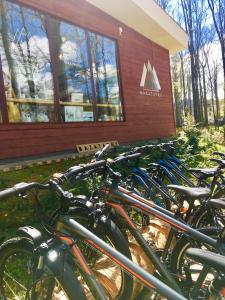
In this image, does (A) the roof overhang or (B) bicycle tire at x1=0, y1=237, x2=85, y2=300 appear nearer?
(B) bicycle tire at x1=0, y1=237, x2=85, y2=300

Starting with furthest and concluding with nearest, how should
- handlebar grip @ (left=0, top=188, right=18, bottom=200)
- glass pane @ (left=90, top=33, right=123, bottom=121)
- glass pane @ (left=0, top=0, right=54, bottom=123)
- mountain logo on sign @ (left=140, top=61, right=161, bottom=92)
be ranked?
mountain logo on sign @ (left=140, top=61, right=161, bottom=92)
glass pane @ (left=90, top=33, right=123, bottom=121)
glass pane @ (left=0, top=0, right=54, bottom=123)
handlebar grip @ (left=0, top=188, right=18, bottom=200)

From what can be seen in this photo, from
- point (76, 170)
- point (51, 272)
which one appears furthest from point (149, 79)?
point (51, 272)

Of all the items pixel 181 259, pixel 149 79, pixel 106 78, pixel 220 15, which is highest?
pixel 220 15

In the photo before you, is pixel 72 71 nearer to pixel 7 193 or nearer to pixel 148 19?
pixel 148 19

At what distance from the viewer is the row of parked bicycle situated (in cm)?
180

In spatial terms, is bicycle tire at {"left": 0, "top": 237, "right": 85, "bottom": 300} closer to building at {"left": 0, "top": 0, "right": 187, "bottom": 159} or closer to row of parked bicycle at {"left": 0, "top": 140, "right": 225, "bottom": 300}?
row of parked bicycle at {"left": 0, "top": 140, "right": 225, "bottom": 300}

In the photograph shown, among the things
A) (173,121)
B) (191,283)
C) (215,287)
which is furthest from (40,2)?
(173,121)

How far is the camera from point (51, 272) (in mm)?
1812

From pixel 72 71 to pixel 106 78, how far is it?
1412mm

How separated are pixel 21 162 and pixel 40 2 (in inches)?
131

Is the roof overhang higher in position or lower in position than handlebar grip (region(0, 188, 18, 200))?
higher

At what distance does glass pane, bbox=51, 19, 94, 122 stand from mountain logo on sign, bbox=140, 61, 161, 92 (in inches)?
116

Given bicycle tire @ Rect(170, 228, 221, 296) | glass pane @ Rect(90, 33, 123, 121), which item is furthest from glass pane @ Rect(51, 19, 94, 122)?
bicycle tire @ Rect(170, 228, 221, 296)

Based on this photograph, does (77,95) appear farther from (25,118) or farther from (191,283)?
(191,283)
